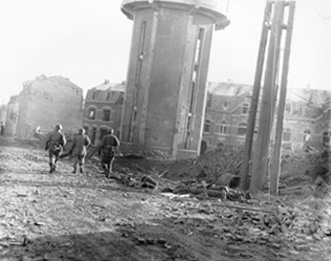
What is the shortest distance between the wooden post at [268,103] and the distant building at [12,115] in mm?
47301

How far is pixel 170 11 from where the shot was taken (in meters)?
28.6

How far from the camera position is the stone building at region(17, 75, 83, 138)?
48719 mm

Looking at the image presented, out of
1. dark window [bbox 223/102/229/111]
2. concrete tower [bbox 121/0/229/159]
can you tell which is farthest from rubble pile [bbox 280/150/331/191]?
dark window [bbox 223/102/229/111]

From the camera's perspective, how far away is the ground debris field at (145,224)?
611 centimetres

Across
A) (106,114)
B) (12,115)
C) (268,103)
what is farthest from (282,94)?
(12,115)

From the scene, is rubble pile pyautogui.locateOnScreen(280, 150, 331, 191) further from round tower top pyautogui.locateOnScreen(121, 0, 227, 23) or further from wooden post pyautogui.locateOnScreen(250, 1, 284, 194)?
round tower top pyautogui.locateOnScreen(121, 0, 227, 23)

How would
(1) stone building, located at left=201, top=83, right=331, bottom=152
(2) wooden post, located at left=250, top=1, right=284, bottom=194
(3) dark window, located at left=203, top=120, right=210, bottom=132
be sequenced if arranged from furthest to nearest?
(3) dark window, located at left=203, top=120, right=210, bottom=132
(1) stone building, located at left=201, top=83, right=331, bottom=152
(2) wooden post, located at left=250, top=1, right=284, bottom=194

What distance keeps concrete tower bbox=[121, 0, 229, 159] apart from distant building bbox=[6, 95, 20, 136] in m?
31.4

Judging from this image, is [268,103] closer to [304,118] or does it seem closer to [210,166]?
[210,166]

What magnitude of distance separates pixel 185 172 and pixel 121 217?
14816mm

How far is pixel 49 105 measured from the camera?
49875 millimetres

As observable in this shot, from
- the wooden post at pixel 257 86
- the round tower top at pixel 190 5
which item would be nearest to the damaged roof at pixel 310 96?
the round tower top at pixel 190 5

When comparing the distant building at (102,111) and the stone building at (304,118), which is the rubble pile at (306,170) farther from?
the distant building at (102,111)

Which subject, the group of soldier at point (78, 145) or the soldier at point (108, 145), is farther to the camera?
the soldier at point (108, 145)
